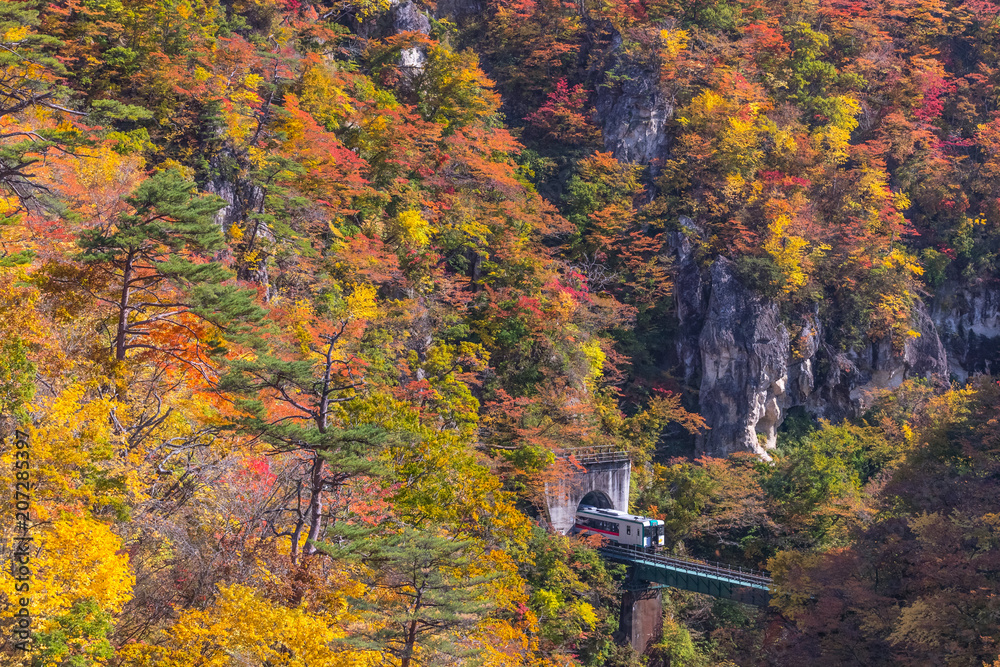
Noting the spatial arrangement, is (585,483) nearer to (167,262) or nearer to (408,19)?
(167,262)

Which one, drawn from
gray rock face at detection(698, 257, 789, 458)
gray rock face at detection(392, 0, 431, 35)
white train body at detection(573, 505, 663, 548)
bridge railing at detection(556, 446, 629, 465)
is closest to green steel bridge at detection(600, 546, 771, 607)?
white train body at detection(573, 505, 663, 548)

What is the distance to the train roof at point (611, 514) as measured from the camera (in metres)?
26.7

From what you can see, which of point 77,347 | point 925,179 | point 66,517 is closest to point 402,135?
point 77,347

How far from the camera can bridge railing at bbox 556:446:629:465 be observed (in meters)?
26.3

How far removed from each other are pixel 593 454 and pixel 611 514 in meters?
2.06

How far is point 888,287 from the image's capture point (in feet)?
110

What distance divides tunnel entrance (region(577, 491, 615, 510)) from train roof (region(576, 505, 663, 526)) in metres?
0.35

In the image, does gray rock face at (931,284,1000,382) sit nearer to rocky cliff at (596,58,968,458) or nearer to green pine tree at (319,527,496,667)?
rocky cliff at (596,58,968,458)

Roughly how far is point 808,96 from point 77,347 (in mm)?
31703

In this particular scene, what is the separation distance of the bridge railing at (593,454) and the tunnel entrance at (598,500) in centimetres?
118

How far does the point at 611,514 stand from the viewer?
88.9 ft

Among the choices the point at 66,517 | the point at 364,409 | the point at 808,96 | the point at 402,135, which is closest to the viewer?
the point at 66,517

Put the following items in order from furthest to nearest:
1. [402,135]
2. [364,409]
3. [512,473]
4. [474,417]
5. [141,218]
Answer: [402,135], [512,473], [474,417], [364,409], [141,218]

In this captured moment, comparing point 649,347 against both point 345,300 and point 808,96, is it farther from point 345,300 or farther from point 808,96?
point 345,300
